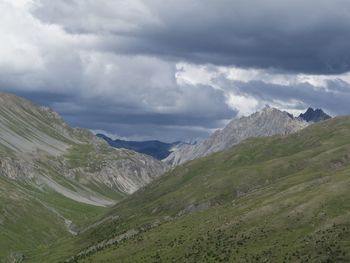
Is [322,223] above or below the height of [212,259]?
above

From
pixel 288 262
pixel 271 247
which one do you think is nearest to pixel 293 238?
pixel 271 247

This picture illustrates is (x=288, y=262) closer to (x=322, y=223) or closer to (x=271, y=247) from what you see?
(x=271, y=247)

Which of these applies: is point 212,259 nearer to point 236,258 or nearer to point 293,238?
point 236,258

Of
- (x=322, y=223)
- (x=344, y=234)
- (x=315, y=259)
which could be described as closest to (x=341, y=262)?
(x=315, y=259)

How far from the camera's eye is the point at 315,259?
170 metres

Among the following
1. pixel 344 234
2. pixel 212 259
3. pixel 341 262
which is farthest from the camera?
pixel 212 259

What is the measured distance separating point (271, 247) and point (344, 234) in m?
21.4

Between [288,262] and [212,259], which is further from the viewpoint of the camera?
[212,259]

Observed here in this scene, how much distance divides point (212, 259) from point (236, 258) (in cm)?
1020

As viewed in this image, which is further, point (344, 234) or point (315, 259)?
point (344, 234)

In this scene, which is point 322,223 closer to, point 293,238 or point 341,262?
point 293,238

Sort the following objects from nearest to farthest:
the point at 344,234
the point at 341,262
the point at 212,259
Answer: the point at 341,262, the point at 344,234, the point at 212,259

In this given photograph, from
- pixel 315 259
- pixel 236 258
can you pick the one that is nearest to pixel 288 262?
pixel 315 259

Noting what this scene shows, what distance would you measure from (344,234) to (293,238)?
52.3 ft
